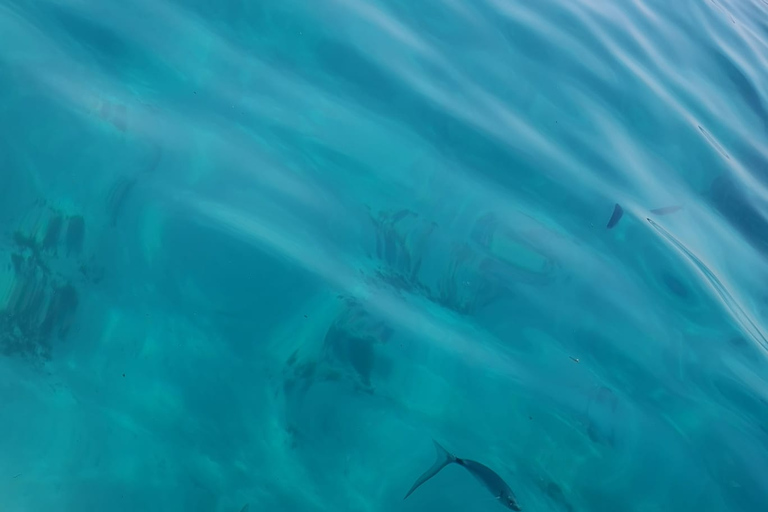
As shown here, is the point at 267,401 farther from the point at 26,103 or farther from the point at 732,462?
the point at 732,462

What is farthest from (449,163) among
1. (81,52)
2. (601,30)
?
(601,30)

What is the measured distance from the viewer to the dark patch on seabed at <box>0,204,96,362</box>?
4.69 feet

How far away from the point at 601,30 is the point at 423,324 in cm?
213

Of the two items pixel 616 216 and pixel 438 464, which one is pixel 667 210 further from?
pixel 438 464

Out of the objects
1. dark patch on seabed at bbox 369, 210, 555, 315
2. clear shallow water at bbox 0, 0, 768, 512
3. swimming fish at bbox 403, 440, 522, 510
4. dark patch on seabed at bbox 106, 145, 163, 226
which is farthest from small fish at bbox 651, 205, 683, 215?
dark patch on seabed at bbox 106, 145, 163, 226

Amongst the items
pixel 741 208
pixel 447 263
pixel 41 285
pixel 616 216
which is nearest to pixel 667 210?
pixel 616 216

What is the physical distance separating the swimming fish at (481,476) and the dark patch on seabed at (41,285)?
1036 millimetres

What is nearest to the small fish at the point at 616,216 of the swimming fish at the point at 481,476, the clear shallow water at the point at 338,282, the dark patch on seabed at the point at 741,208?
the clear shallow water at the point at 338,282

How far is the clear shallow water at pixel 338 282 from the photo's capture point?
144cm

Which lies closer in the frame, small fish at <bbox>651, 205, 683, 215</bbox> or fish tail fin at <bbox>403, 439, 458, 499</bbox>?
fish tail fin at <bbox>403, 439, 458, 499</bbox>

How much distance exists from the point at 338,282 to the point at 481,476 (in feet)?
2.21

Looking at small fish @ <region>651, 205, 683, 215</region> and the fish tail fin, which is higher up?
small fish @ <region>651, 205, 683, 215</region>

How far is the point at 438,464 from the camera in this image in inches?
59.5

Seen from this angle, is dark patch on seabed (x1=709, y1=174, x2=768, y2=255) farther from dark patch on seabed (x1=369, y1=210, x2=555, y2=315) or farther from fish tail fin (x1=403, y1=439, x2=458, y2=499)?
fish tail fin (x1=403, y1=439, x2=458, y2=499)
